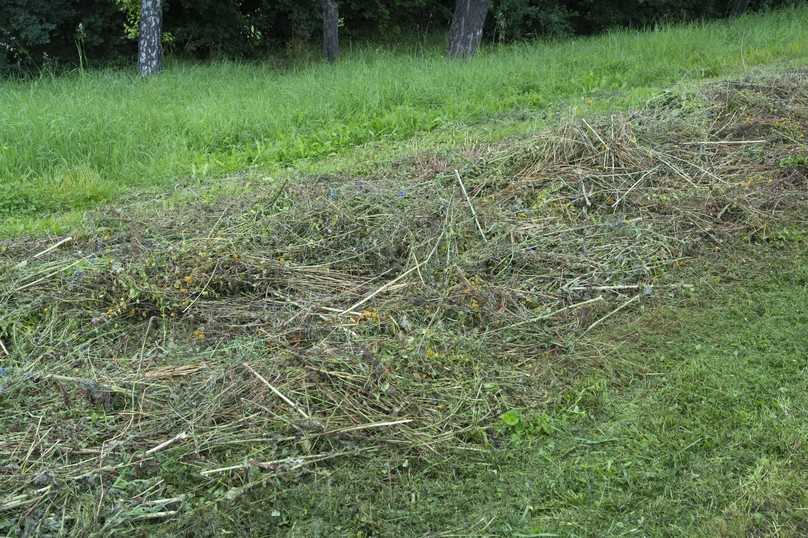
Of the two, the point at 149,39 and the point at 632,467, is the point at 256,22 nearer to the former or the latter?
the point at 149,39

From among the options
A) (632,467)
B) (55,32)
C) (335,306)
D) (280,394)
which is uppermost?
(55,32)

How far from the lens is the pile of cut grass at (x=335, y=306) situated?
3164 mm

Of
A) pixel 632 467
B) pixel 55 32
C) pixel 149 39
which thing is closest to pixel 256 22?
pixel 55 32

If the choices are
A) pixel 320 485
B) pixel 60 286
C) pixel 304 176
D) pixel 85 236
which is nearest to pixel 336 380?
pixel 320 485

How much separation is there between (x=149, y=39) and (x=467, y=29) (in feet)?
15.5

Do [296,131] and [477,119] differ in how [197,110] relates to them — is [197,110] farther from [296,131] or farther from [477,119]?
[477,119]

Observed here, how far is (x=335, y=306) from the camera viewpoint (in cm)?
417

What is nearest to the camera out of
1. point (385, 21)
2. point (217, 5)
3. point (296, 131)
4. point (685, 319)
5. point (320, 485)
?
point (320, 485)

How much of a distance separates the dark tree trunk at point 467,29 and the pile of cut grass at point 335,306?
6275 millimetres

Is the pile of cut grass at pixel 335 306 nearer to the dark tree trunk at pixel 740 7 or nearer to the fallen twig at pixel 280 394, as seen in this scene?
the fallen twig at pixel 280 394

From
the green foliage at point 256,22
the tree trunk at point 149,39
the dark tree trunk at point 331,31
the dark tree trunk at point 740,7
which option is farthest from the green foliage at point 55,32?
the dark tree trunk at point 740,7

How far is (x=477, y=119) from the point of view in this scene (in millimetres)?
7941

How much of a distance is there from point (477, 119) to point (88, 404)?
5.39m

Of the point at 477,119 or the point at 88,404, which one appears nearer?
the point at 88,404
